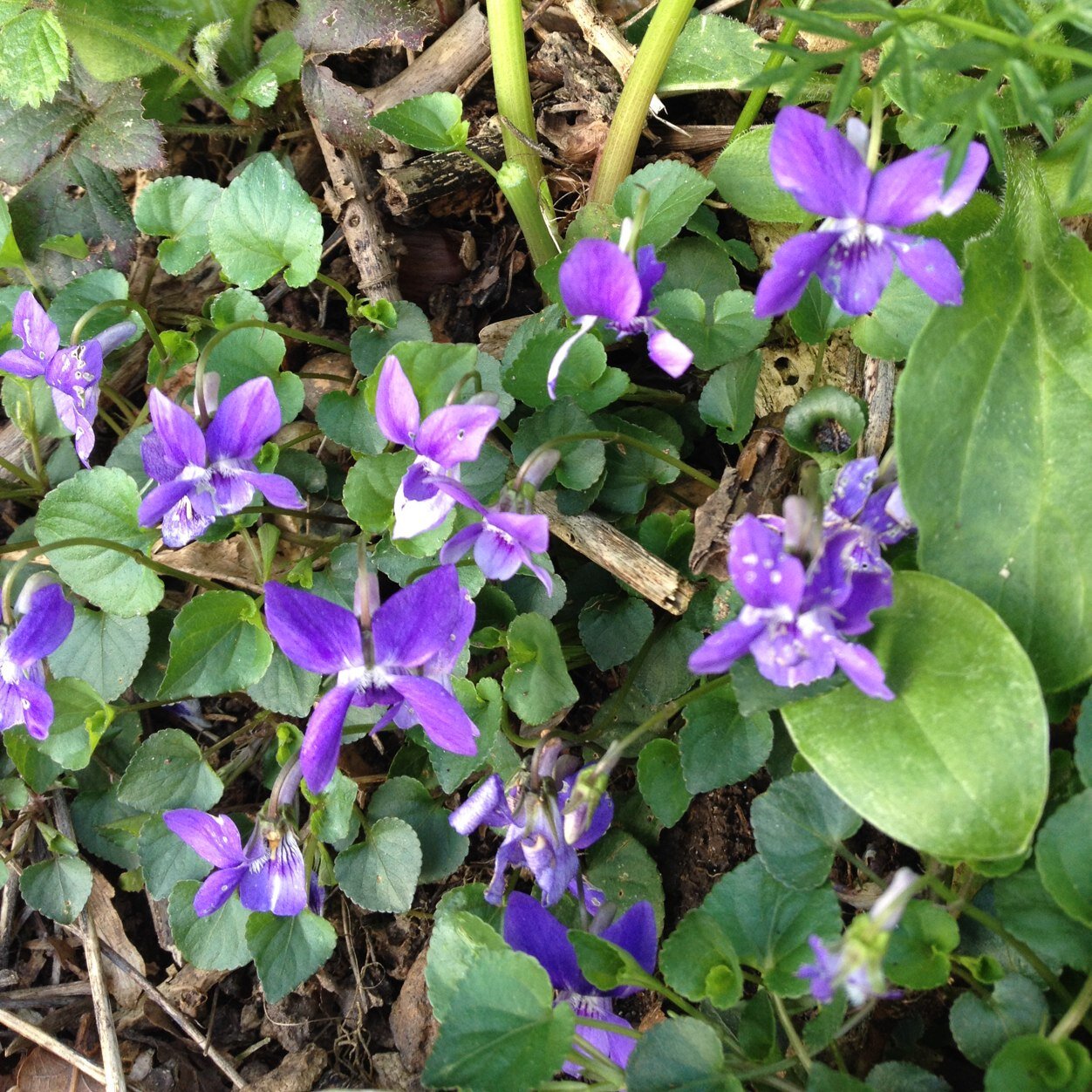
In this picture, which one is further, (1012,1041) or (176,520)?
(176,520)

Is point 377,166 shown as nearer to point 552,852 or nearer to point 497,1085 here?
point 552,852

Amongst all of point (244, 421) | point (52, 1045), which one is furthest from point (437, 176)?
point (52, 1045)

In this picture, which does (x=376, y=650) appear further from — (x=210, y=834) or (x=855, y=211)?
(x=855, y=211)

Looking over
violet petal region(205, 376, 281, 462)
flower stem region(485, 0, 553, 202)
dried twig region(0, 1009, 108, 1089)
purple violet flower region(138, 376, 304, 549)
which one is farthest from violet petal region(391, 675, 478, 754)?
dried twig region(0, 1009, 108, 1089)

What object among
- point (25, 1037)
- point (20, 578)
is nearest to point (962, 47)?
point (20, 578)

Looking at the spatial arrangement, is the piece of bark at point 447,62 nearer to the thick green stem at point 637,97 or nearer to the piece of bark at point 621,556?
the thick green stem at point 637,97
